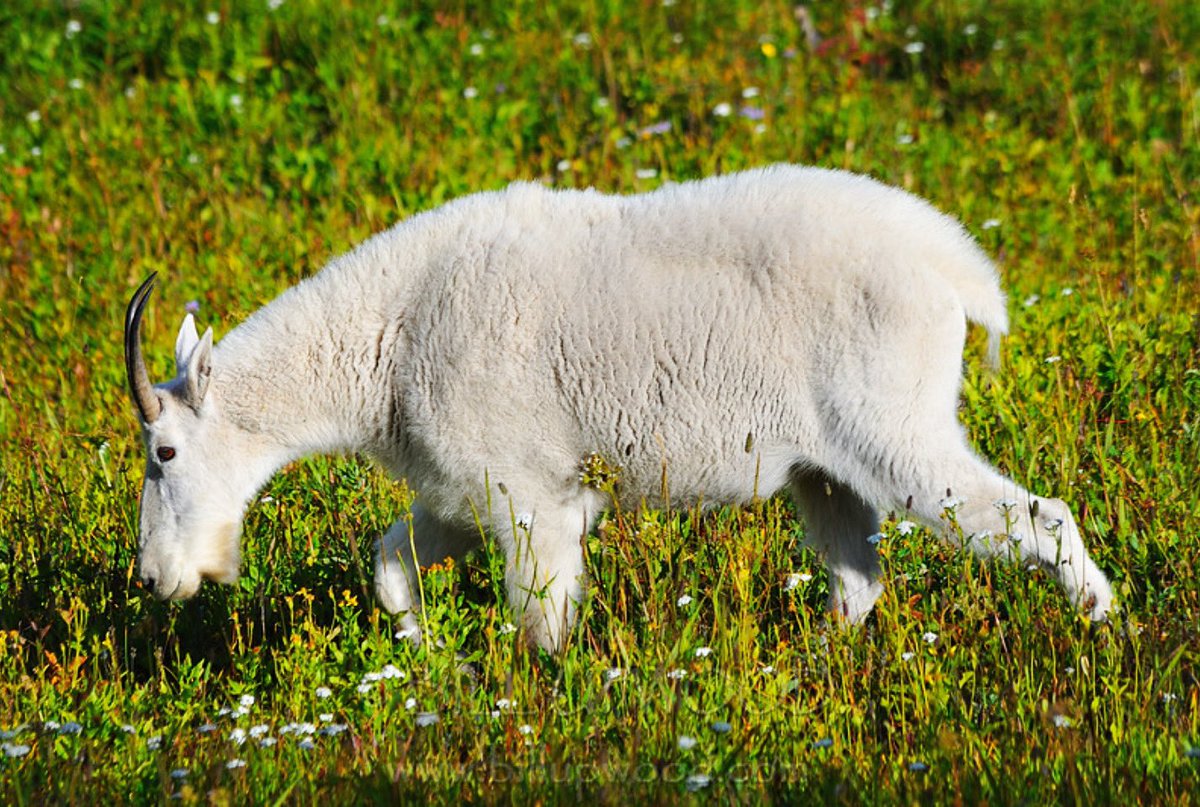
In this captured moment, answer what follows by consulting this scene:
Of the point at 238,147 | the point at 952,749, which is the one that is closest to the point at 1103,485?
the point at 952,749

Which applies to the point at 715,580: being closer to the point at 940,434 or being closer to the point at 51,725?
the point at 940,434

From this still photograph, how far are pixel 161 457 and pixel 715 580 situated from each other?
185 centimetres

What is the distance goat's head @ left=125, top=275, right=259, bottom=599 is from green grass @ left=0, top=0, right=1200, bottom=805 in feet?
0.83

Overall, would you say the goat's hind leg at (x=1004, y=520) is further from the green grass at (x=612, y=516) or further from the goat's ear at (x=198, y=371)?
the goat's ear at (x=198, y=371)

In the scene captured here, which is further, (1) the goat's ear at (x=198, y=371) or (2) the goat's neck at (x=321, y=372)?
(2) the goat's neck at (x=321, y=372)

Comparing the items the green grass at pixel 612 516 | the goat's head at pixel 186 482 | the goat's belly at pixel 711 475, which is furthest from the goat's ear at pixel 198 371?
the goat's belly at pixel 711 475

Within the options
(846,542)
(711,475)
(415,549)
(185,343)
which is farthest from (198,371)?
(846,542)

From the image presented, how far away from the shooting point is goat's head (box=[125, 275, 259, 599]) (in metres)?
5.07

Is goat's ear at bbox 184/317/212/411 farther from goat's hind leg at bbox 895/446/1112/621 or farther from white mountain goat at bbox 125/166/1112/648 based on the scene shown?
→ goat's hind leg at bbox 895/446/1112/621

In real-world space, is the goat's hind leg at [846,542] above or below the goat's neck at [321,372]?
below

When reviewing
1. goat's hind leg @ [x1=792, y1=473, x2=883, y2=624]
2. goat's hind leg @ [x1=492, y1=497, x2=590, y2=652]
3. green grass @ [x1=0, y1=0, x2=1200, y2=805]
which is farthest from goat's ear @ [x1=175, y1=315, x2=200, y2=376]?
goat's hind leg @ [x1=792, y1=473, x2=883, y2=624]

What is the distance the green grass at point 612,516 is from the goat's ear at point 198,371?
28.3 inches

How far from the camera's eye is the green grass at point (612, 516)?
154 inches

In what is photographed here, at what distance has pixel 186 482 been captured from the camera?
5.10 metres
